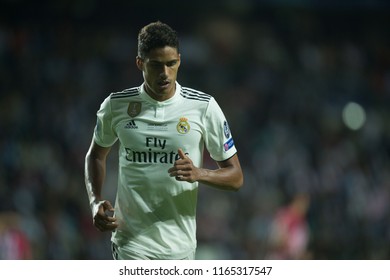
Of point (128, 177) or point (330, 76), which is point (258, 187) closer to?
point (330, 76)

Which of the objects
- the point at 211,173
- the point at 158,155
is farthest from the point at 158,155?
the point at 211,173

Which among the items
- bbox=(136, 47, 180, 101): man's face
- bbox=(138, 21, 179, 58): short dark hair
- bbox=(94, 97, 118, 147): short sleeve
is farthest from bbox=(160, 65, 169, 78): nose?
bbox=(94, 97, 118, 147): short sleeve

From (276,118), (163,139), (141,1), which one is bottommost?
(276,118)

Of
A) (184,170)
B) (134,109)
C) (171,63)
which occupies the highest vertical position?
(171,63)

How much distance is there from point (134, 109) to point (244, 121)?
1019cm

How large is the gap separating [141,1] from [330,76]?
4.70 metres

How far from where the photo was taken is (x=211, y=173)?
3770 millimetres

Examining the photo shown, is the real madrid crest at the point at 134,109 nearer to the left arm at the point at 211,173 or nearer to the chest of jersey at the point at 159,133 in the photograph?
the chest of jersey at the point at 159,133

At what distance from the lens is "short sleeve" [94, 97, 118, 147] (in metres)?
4.05

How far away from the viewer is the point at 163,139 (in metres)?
3.92

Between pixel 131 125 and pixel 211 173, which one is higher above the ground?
pixel 131 125

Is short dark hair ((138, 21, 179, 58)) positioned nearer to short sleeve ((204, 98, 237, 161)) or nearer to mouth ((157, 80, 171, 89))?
mouth ((157, 80, 171, 89))

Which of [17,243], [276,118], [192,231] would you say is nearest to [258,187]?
[276,118]

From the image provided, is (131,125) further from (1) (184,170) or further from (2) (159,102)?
(1) (184,170)
